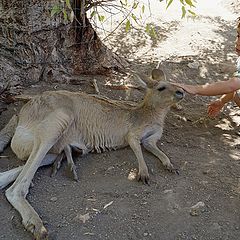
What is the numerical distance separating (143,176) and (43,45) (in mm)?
2134

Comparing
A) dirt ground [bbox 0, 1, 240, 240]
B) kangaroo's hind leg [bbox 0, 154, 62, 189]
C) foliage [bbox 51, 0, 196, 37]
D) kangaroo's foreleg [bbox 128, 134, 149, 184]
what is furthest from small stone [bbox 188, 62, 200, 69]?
kangaroo's hind leg [bbox 0, 154, 62, 189]

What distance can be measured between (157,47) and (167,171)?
124 inches

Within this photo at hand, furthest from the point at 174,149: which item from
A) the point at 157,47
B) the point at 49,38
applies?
the point at 157,47

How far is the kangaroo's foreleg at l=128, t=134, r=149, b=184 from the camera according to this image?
12.0ft

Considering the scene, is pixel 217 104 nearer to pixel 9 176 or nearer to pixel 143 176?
pixel 143 176

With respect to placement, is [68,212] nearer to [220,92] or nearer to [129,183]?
[129,183]

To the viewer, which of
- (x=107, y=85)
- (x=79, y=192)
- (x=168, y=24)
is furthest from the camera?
(x=168, y=24)

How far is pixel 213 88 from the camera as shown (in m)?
4.16

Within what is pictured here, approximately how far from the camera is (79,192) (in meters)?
3.50

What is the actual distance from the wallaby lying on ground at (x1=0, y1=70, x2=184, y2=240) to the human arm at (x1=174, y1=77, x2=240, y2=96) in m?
0.16

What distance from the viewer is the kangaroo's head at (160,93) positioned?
13.8ft

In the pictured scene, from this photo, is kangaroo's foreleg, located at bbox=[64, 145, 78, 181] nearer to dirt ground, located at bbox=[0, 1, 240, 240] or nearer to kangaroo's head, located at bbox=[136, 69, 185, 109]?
dirt ground, located at bbox=[0, 1, 240, 240]

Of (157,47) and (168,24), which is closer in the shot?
(157,47)

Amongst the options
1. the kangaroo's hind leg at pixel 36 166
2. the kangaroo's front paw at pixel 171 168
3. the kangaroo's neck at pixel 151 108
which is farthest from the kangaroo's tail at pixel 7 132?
the kangaroo's front paw at pixel 171 168
